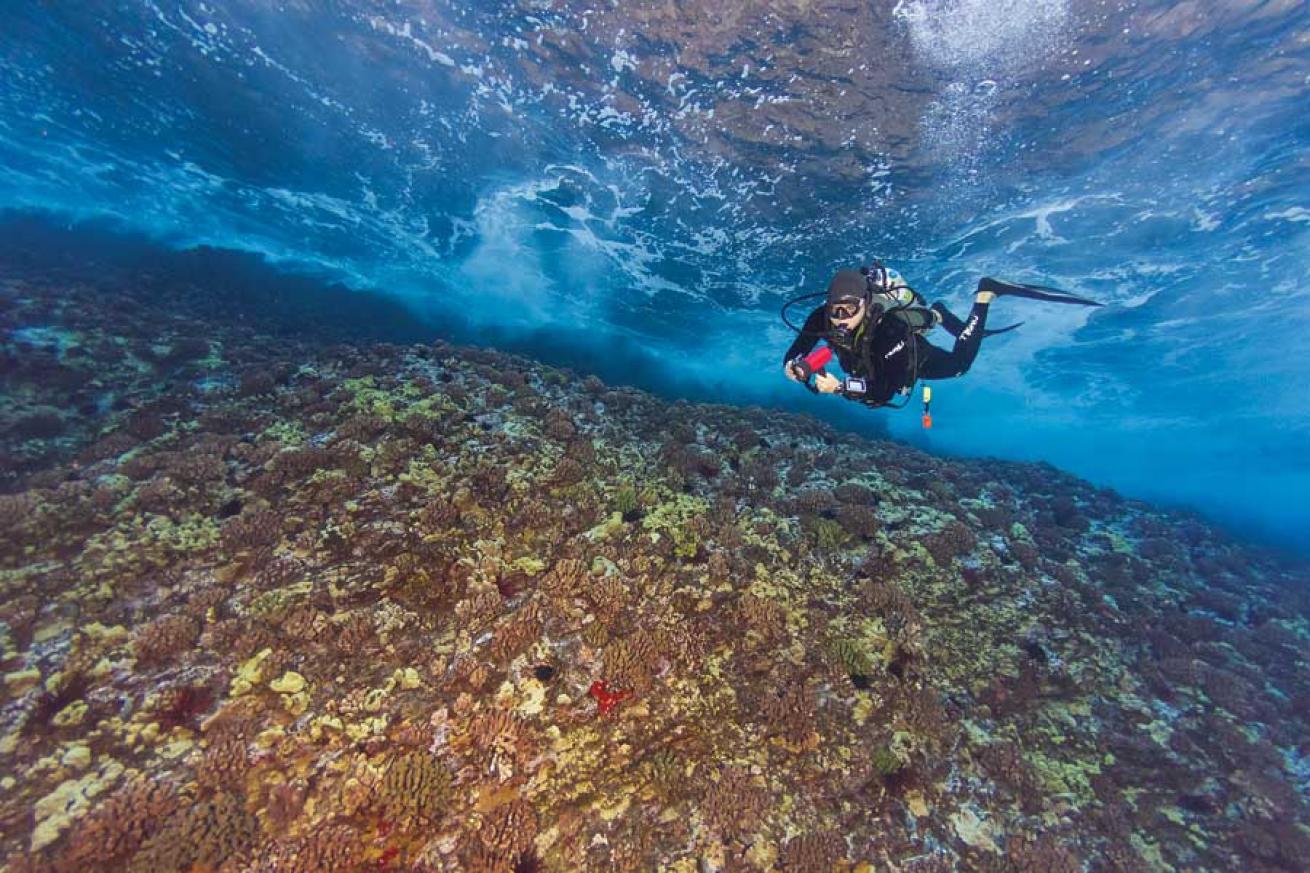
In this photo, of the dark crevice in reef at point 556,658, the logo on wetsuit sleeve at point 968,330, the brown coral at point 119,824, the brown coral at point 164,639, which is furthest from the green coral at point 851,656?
the brown coral at point 164,639

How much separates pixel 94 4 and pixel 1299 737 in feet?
101

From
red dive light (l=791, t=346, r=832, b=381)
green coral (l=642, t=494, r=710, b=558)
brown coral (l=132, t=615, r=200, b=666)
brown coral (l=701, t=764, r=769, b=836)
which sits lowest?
brown coral (l=701, t=764, r=769, b=836)

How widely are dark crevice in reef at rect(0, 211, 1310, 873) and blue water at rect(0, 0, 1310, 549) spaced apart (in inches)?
394

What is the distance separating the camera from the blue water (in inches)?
456

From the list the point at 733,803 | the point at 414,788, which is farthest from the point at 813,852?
the point at 414,788

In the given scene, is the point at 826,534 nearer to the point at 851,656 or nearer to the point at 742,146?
the point at 851,656

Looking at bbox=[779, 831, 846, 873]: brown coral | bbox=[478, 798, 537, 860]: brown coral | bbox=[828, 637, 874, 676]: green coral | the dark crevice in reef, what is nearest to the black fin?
the dark crevice in reef

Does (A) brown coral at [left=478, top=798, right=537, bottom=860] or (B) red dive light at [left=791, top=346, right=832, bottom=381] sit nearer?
(A) brown coral at [left=478, top=798, right=537, bottom=860]

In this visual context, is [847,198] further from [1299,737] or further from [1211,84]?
[1299,737]

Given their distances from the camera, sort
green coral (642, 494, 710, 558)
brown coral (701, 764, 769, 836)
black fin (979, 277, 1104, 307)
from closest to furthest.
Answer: brown coral (701, 764, 769, 836)
green coral (642, 494, 710, 558)
black fin (979, 277, 1104, 307)

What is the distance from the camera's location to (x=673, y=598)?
680cm

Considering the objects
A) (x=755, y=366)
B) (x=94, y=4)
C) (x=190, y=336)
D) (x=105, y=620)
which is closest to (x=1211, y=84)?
(x=105, y=620)

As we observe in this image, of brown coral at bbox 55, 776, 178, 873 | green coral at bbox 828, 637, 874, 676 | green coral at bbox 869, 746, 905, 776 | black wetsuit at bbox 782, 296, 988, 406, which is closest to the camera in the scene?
brown coral at bbox 55, 776, 178, 873

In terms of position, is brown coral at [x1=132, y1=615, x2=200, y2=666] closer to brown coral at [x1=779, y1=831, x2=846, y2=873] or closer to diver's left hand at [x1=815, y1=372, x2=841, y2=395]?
brown coral at [x1=779, y1=831, x2=846, y2=873]
